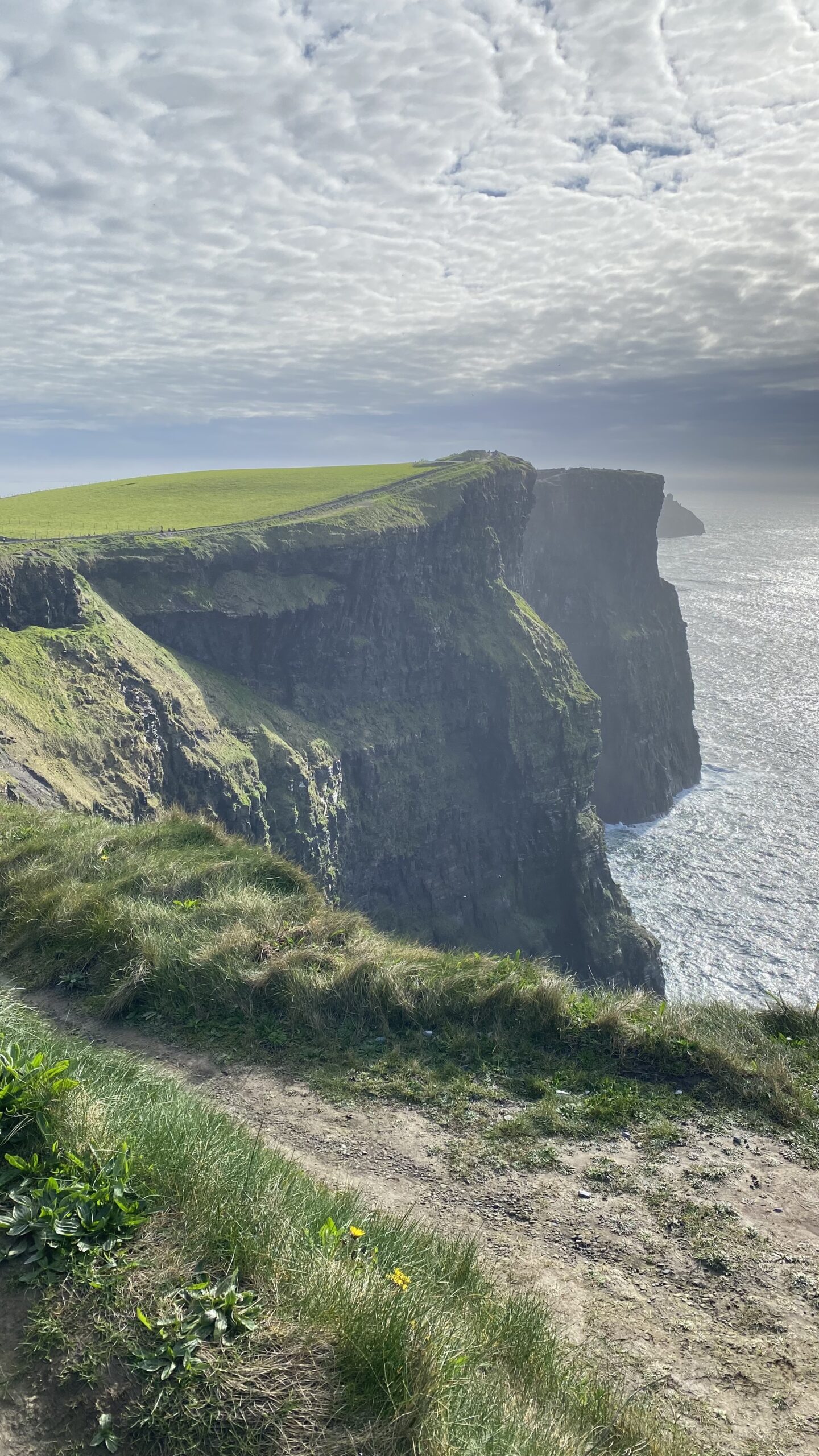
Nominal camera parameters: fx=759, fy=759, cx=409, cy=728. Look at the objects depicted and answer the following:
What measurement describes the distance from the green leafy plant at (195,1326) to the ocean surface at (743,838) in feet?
72.4

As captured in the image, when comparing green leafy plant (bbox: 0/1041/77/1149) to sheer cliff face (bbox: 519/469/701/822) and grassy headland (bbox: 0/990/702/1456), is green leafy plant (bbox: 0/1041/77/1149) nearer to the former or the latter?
grassy headland (bbox: 0/990/702/1456)

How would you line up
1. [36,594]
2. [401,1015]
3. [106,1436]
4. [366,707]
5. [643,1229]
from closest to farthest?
[106,1436]
[643,1229]
[401,1015]
[36,594]
[366,707]

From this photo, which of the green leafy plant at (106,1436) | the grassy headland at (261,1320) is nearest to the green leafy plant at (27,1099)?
the grassy headland at (261,1320)

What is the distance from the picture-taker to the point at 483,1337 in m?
4.36

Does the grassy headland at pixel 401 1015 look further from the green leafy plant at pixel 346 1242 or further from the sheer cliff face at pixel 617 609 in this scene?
the sheer cliff face at pixel 617 609

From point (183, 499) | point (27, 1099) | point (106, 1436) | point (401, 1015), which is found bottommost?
point (401, 1015)

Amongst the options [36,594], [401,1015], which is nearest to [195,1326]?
[401,1015]

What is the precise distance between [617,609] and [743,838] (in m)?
39.6

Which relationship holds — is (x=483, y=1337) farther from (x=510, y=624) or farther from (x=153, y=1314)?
(x=510, y=624)

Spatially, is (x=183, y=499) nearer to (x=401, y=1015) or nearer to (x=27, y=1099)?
(x=401, y=1015)

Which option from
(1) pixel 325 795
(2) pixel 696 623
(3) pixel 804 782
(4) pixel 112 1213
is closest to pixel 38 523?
(1) pixel 325 795

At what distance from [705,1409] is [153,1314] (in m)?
3.38

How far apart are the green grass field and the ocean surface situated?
48.8 m

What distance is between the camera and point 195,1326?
11.8 ft
